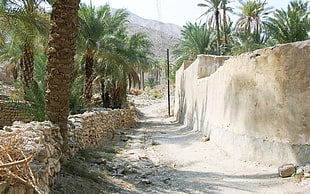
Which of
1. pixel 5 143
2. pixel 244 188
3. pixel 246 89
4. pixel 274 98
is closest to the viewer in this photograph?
pixel 5 143

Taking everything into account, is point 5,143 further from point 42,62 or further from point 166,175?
point 42,62

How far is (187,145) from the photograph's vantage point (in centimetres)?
917

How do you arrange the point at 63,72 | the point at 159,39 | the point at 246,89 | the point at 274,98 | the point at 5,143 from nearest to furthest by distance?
1. the point at 5,143
2. the point at 63,72
3. the point at 274,98
4. the point at 246,89
5. the point at 159,39

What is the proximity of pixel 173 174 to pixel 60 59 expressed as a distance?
322 cm

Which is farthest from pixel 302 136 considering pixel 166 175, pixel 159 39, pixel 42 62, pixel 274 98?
pixel 159 39

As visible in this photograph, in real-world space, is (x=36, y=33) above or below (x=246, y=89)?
above

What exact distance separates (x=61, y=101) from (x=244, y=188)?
11.6ft

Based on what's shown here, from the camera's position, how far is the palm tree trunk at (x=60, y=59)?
506cm

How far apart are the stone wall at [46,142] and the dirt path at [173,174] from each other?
0.37m

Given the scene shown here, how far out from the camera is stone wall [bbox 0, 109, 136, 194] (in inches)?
96.9

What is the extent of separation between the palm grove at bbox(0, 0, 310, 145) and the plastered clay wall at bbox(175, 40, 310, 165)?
148 inches

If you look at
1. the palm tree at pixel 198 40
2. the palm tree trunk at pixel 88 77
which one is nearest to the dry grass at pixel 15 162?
the palm tree trunk at pixel 88 77

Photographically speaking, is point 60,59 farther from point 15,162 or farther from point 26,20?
point 26,20

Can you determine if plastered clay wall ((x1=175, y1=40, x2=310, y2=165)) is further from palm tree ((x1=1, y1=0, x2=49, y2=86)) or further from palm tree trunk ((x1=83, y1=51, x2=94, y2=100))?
palm tree trunk ((x1=83, y1=51, x2=94, y2=100))
